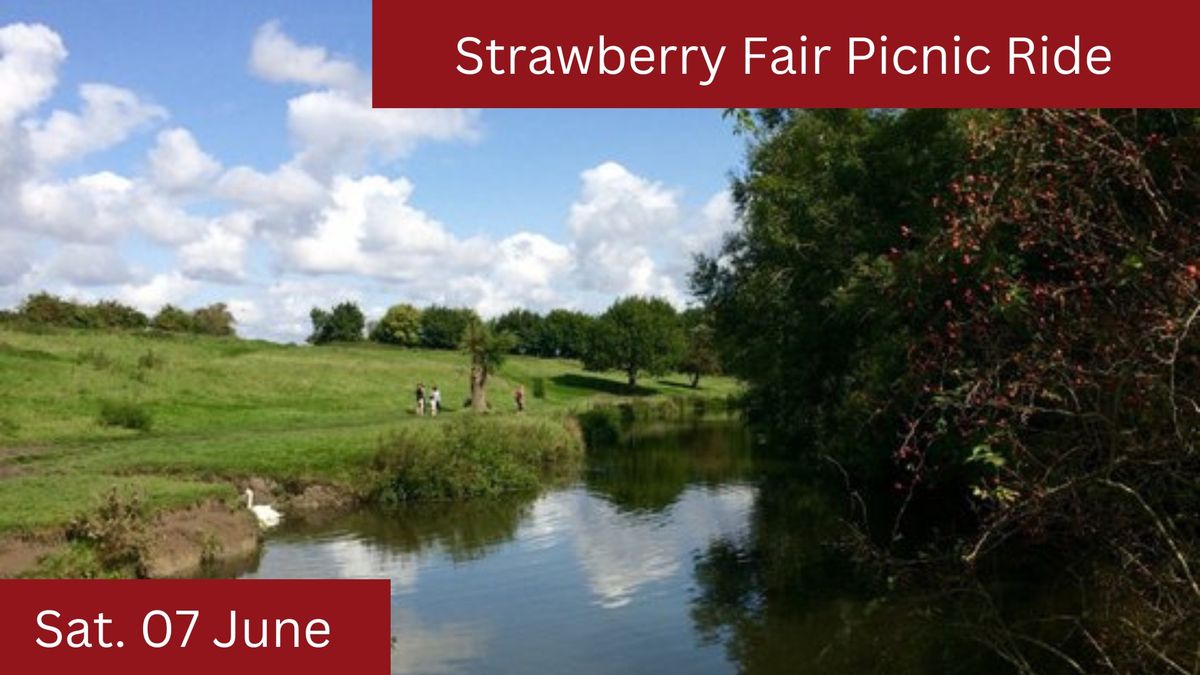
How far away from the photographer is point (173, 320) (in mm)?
118000

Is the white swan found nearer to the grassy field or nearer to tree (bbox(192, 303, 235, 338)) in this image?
the grassy field

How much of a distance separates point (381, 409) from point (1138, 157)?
61.5 m

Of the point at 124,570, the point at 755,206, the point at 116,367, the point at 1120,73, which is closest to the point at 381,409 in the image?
the point at 116,367

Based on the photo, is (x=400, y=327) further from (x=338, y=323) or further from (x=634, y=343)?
(x=634, y=343)

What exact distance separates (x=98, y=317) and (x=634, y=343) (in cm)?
5371

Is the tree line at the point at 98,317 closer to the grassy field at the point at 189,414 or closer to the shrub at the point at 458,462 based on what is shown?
the grassy field at the point at 189,414

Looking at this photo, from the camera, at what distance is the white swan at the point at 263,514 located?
31.7 meters

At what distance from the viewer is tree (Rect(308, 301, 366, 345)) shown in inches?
6132

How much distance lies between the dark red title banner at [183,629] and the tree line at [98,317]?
59.9 meters

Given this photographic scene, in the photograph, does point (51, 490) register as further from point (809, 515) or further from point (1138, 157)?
point (1138, 157)

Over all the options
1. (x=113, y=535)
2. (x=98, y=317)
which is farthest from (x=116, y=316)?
(x=113, y=535)

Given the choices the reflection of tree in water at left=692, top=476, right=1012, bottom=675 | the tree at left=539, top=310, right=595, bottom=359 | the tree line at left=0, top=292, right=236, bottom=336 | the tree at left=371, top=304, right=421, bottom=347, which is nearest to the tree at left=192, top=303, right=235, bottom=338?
the tree line at left=0, top=292, right=236, bottom=336

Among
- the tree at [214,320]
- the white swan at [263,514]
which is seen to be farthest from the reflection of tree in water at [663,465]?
the tree at [214,320]

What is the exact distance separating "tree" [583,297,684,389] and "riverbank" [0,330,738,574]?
35017 mm
